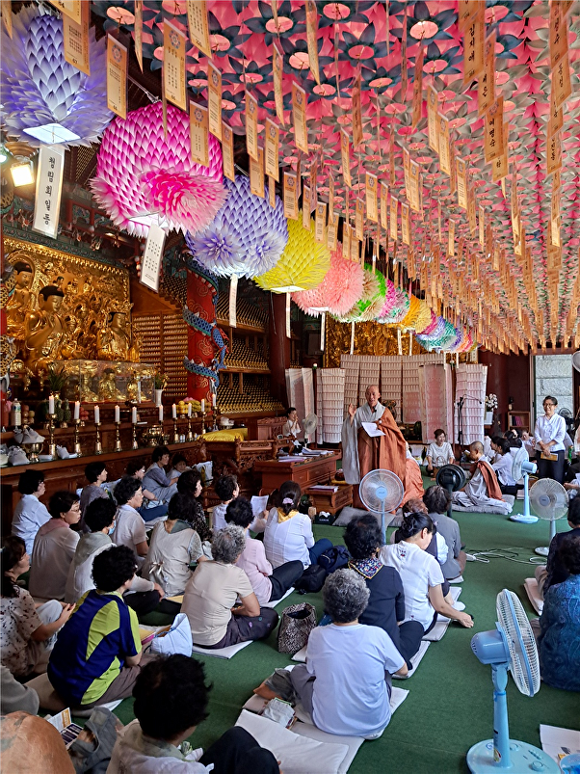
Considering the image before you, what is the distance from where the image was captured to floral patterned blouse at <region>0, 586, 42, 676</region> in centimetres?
281

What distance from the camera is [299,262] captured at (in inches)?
152

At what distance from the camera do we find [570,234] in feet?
22.1

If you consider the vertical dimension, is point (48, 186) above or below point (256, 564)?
above

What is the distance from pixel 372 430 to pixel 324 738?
4161 millimetres

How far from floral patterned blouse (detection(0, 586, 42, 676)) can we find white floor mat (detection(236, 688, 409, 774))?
1.19m

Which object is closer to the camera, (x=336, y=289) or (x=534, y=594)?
(x=534, y=594)

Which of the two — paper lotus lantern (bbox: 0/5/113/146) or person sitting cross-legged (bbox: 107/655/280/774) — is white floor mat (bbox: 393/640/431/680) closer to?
person sitting cross-legged (bbox: 107/655/280/774)

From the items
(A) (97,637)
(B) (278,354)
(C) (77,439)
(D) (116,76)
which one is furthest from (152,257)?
(B) (278,354)

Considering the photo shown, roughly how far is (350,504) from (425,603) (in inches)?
158

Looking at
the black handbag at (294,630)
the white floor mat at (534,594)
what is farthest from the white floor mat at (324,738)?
the white floor mat at (534,594)

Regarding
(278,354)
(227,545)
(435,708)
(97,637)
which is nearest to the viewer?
(97,637)

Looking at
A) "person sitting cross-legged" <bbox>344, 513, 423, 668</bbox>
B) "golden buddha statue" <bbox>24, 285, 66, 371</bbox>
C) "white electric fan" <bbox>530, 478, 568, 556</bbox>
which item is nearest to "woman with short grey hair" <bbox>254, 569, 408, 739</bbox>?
"person sitting cross-legged" <bbox>344, 513, 423, 668</bbox>

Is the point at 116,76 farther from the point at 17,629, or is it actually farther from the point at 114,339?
the point at 114,339

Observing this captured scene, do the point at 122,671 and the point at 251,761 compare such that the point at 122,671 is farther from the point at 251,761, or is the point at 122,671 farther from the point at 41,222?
the point at 41,222
